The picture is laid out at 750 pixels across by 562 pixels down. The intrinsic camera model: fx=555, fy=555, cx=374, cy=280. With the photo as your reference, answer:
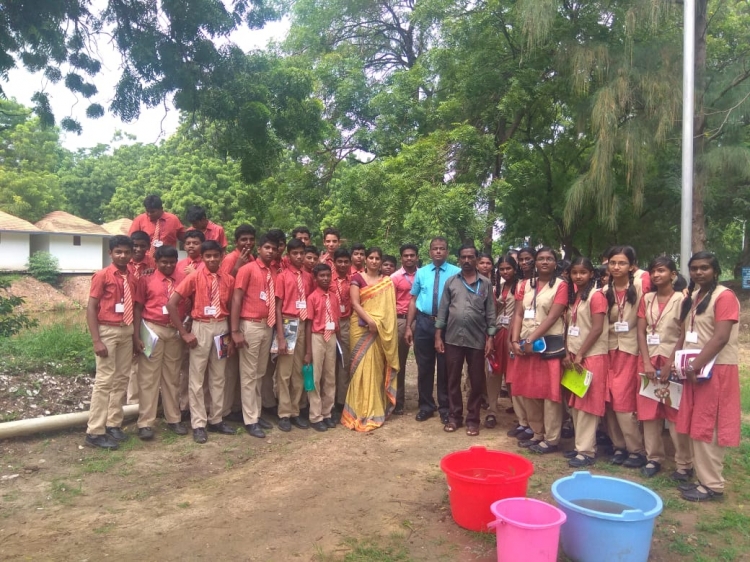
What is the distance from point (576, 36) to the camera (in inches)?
382

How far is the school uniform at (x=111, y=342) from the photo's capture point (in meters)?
4.54

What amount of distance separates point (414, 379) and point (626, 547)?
512 centimetres

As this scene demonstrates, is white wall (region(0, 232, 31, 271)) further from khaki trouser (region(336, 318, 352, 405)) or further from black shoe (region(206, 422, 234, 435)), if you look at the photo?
khaki trouser (region(336, 318, 352, 405))

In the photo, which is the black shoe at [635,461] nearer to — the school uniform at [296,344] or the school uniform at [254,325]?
the school uniform at [296,344]

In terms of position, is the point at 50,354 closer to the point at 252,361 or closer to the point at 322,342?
the point at 252,361

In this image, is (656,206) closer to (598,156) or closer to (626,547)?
(598,156)

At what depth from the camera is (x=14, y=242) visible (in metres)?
23.3

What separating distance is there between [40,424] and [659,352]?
5011 mm

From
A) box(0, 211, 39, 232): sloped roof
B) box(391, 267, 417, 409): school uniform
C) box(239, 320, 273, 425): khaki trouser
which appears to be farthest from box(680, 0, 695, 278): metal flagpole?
box(0, 211, 39, 232): sloped roof

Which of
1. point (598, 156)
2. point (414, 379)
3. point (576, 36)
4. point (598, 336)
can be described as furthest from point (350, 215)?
point (598, 336)

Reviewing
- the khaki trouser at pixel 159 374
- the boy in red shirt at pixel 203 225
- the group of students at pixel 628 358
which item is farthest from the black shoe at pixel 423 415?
the boy in red shirt at pixel 203 225

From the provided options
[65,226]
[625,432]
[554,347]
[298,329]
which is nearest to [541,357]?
[554,347]

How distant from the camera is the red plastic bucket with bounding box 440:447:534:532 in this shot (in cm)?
311

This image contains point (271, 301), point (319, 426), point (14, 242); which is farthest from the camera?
point (14, 242)
